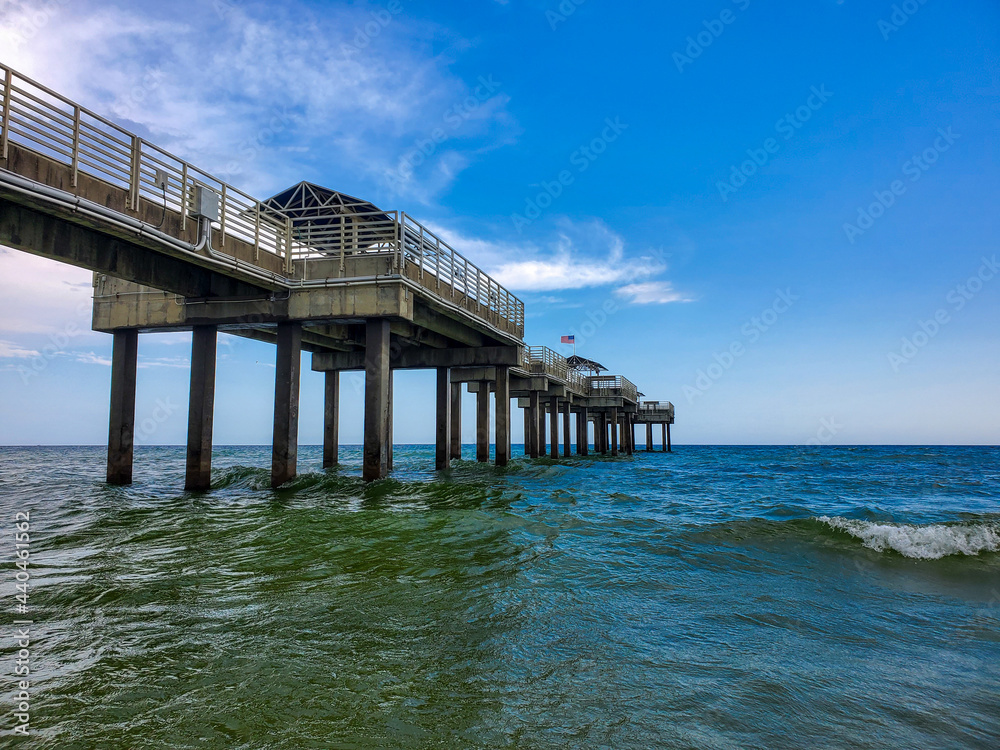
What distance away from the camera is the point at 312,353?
2934cm

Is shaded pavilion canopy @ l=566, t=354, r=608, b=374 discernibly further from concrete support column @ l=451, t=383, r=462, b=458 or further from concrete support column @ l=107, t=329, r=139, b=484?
concrete support column @ l=107, t=329, r=139, b=484

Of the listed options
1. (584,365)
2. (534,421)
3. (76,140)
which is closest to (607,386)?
(584,365)

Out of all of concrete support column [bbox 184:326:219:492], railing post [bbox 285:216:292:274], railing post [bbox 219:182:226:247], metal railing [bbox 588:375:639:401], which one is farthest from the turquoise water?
metal railing [bbox 588:375:639:401]

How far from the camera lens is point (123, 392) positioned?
712 inches

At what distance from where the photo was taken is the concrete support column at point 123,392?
18.1 m

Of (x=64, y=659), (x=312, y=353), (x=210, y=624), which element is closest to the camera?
(x=64, y=659)

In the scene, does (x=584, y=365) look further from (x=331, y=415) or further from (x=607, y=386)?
(x=331, y=415)

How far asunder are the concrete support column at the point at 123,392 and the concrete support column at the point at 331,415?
1064cm

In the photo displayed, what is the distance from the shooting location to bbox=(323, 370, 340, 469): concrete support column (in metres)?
28.6

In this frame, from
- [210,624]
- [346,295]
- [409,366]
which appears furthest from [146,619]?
[409,366]

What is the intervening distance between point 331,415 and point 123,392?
1157 cm

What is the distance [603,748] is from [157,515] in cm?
1229

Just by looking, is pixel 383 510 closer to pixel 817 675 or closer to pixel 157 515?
pixel 157 515

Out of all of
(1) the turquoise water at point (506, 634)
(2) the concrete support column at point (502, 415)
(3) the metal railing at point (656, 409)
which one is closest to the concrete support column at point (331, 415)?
(2) the concrete support column at point (502, 415)
